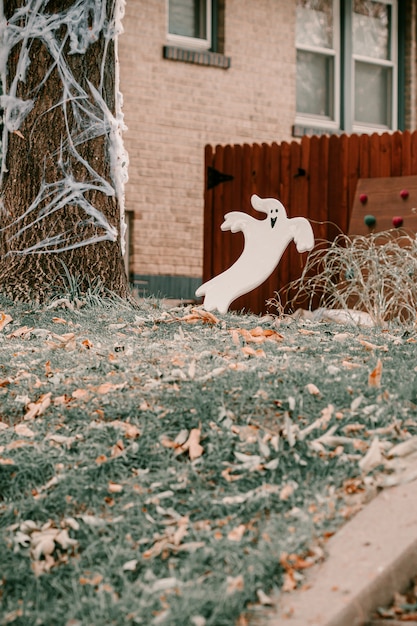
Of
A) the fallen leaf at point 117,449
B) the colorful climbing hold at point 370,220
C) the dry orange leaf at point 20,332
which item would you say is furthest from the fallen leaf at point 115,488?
the colorful climbing hold at point 370,220

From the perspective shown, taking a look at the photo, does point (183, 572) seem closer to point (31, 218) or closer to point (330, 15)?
point (31, 218)

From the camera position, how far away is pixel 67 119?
24.4 feet

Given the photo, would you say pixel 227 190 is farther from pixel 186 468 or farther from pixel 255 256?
pixel 186 468

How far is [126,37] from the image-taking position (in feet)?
39.2

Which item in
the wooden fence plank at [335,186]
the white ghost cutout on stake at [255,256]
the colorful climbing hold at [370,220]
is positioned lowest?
the white ghost cutout on stake at [255,256]

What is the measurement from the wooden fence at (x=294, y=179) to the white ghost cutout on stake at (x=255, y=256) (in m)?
2.85

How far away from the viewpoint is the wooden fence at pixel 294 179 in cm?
1017

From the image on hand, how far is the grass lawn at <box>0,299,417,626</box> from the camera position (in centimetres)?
339

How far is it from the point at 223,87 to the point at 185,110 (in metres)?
0.67

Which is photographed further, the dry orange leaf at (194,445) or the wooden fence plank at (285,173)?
the wooden fence plank at (285,173)

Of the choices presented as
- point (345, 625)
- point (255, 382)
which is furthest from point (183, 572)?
point (255, 382)

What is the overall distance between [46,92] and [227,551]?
15.9 feet

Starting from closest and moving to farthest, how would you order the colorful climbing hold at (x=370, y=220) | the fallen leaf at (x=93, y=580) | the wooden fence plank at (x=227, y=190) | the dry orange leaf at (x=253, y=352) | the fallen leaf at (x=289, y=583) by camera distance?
the fallen leaf at (x=289, y=583) → the fallen leaf at (x=93, y=580) → the dry orange leaf at (x=253, y=352) → the colorful climbing hold at (x=370, y=220) → the wooden fence plank at (x=227, y=190)

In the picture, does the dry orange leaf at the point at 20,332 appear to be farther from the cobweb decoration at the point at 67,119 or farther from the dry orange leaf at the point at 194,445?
the dry orange leaf at the point at 194,445
